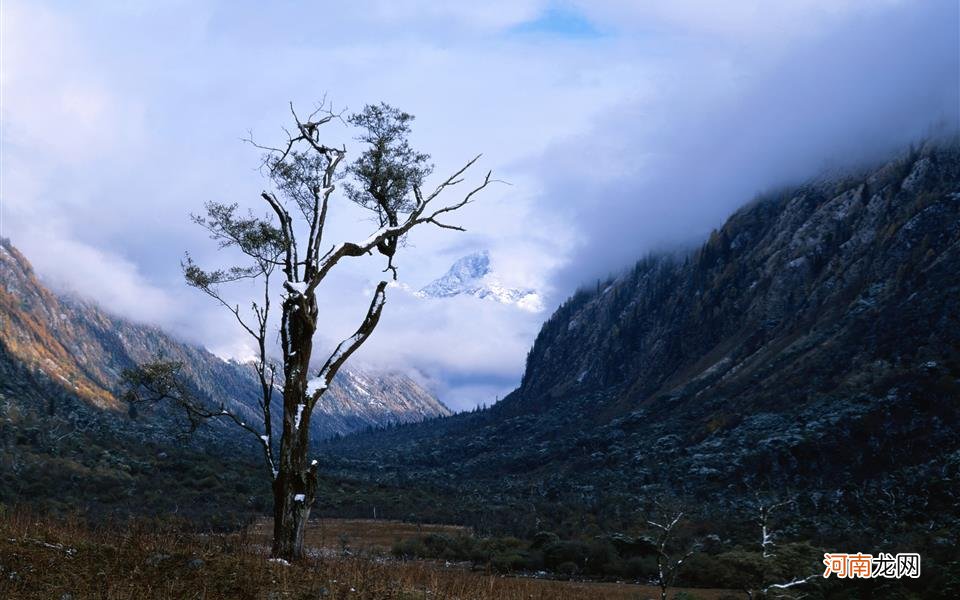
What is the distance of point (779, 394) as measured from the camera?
65.0 m

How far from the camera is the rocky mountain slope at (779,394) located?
43625 millimetres

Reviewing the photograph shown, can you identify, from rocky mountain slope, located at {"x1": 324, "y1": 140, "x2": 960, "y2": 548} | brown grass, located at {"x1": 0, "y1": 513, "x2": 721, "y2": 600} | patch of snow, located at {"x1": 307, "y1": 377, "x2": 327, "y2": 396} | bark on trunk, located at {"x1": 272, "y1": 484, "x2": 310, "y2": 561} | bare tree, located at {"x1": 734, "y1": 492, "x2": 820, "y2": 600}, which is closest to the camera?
brown grass, located at {"x1": 0, "y1": 513, "x2": 721, "y2": 600}

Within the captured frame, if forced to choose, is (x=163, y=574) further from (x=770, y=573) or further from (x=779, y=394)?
(x=779, y=394)

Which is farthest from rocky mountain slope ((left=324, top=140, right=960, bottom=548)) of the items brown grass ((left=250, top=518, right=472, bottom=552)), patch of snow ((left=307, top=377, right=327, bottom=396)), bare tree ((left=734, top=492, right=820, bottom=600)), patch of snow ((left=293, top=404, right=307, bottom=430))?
A: patch of snow ((left=293, top=404, right=307, bottom=430))

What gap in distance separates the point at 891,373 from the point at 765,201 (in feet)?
239

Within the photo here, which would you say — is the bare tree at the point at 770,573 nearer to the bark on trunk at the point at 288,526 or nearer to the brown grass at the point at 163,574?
the brown grass at the point at 163,574

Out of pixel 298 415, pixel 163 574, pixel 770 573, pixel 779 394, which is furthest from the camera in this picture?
pixel 779 394

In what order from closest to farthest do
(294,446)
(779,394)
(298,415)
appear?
1. (294,446)
2. (298,415)
3. (779,394)

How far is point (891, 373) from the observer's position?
5284cm

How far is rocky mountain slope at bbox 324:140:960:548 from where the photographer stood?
43.6 metres

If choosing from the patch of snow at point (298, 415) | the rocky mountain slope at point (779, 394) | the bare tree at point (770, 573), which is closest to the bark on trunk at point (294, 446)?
the patch of snow at point (298, 415)

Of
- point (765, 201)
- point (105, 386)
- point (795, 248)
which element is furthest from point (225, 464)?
point (105, 386)

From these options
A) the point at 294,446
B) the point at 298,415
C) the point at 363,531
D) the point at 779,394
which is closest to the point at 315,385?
the point at 298,415

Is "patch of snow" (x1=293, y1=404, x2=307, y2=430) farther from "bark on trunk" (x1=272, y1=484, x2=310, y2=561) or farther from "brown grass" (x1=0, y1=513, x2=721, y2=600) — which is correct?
"brown grass" (x1=0, y1=513, x2=721, y2=600)
